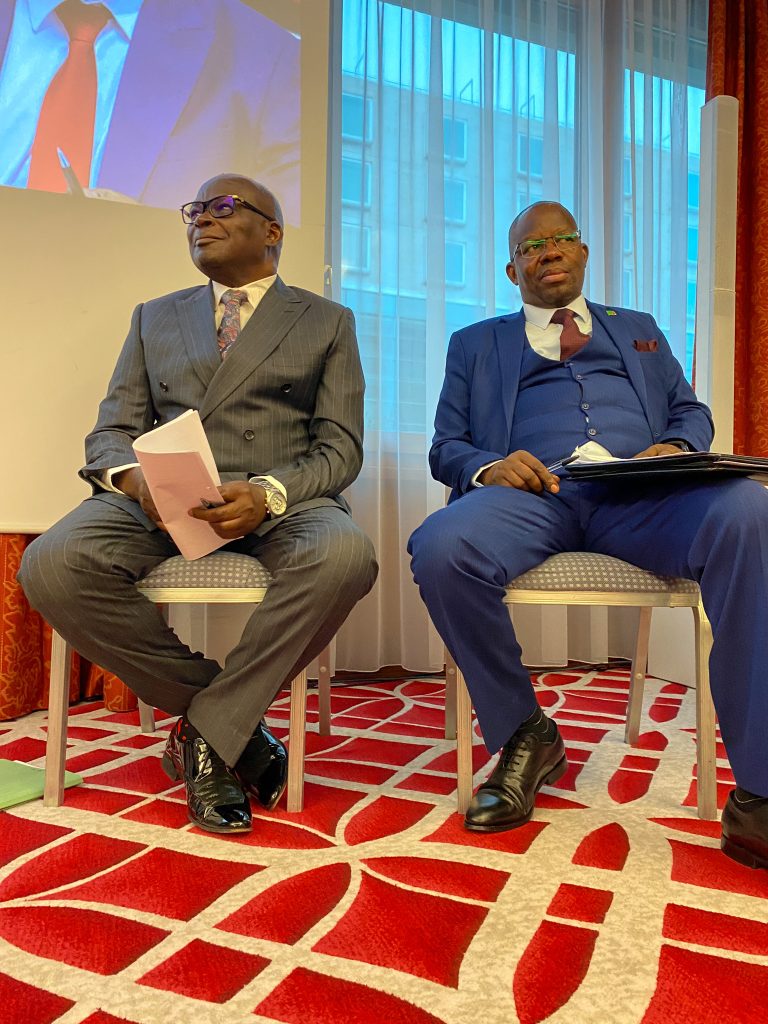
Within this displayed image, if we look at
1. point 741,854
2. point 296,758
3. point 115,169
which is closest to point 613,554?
point 741,854

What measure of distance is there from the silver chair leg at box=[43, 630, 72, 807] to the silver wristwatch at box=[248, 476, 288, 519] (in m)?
0.43

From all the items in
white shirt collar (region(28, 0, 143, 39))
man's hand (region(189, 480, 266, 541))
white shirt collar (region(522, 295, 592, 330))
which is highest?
white shirt collar (region(28, 0, 143, 39))

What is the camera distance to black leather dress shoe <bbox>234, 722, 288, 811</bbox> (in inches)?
54.8

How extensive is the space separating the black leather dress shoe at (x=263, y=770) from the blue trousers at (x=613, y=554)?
38cm

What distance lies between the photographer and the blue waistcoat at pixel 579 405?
1.67 meters

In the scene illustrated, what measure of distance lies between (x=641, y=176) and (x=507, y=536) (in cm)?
223

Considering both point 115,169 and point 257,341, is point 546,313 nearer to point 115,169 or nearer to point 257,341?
point 257,341

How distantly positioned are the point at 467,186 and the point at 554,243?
109cm

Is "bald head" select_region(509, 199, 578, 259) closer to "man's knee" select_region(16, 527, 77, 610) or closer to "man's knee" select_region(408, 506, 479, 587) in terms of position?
"man's knee" select_region(408, 506, 479, 587)

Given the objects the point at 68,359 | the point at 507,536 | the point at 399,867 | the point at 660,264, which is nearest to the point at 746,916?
the point at 399,867

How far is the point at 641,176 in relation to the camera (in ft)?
9.92

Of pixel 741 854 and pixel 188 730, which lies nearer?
pixel 741 854

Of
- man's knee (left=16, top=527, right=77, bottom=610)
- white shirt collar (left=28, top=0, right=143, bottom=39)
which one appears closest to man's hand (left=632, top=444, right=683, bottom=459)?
man's knee (left=16, top=527, right=77, bottom=610)

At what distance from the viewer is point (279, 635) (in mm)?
1354
